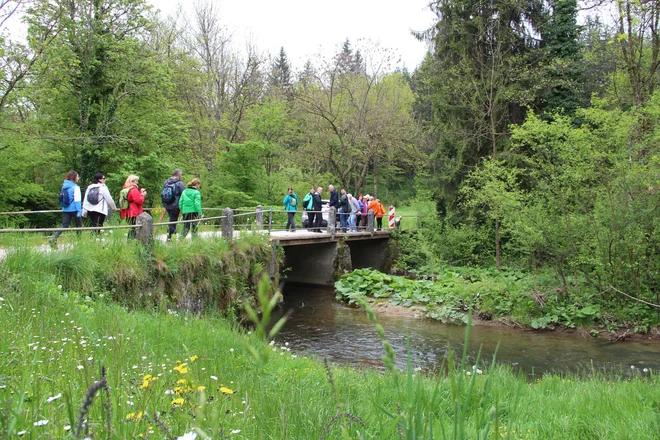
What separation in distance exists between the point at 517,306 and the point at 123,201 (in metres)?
11.4

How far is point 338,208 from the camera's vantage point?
22.7 meters

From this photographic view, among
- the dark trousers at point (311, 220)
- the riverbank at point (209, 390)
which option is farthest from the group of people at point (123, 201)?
the dark trousers at point (311, 220)

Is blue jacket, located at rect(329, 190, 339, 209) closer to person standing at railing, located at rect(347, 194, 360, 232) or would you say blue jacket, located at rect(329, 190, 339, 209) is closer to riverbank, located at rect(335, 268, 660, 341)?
person standing at railing, located at rect(347, 194, 360, 232)

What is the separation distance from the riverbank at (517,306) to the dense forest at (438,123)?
1.22ft

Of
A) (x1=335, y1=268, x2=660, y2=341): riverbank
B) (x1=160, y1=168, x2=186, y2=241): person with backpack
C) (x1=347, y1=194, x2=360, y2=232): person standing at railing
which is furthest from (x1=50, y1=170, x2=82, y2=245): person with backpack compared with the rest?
(x1=347, y1=194, x2=360, y2=232): person standing at railing

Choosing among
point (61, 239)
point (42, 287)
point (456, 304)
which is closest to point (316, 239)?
point (456, 304)

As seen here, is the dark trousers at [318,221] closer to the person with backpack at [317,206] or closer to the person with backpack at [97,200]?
the person with backpack at [317,206]

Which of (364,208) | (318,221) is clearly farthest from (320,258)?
(364,208)

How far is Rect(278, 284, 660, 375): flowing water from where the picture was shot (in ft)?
33.9

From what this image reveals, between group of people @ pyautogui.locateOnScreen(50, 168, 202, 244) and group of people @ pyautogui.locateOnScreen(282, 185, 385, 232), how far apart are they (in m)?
5.94

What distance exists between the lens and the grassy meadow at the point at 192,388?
1659 mm

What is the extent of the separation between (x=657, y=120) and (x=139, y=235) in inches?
529

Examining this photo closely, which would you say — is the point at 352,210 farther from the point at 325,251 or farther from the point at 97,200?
the point at 97,200

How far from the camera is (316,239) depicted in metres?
19.2
